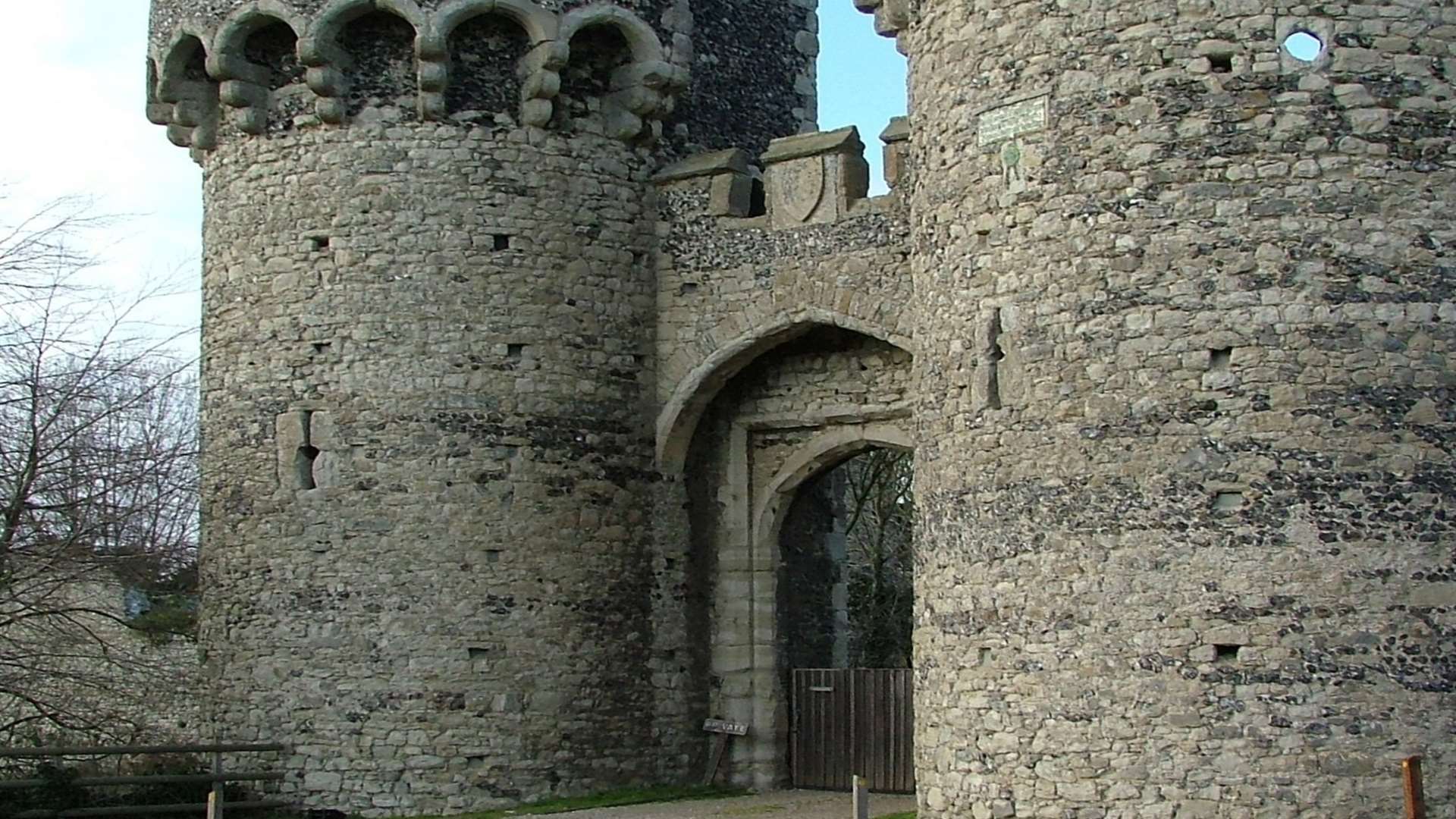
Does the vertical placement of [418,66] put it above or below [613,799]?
above

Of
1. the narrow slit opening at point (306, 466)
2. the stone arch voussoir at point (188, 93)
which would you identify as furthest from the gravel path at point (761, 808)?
the stone arch voussoir at point (188, 93)

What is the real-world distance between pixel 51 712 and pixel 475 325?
3864mm

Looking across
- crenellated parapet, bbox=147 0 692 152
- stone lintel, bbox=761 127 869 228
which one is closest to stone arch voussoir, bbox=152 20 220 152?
crenellated parapet, bbox=147 0 692 152

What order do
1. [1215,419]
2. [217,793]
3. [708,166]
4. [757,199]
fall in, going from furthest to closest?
[757,199]
[708,166]
[217,793]
[1215,419]

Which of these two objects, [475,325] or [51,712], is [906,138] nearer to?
[475,325]

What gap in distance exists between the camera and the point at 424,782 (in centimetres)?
1532

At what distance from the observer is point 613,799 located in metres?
15.6

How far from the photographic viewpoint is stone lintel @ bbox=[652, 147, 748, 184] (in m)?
16.1

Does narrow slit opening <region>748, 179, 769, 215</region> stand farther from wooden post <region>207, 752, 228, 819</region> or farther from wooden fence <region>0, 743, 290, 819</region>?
wooden post <region>207, 752, 228, 819</region>

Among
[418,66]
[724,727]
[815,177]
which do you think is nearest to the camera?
[815,177]

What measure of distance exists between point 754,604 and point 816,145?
3.48 meters

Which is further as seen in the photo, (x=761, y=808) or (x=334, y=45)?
(x=334, y=45)

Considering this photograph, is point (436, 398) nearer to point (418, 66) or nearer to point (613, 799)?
point (418, 66)

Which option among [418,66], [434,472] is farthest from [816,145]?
[434,472]
